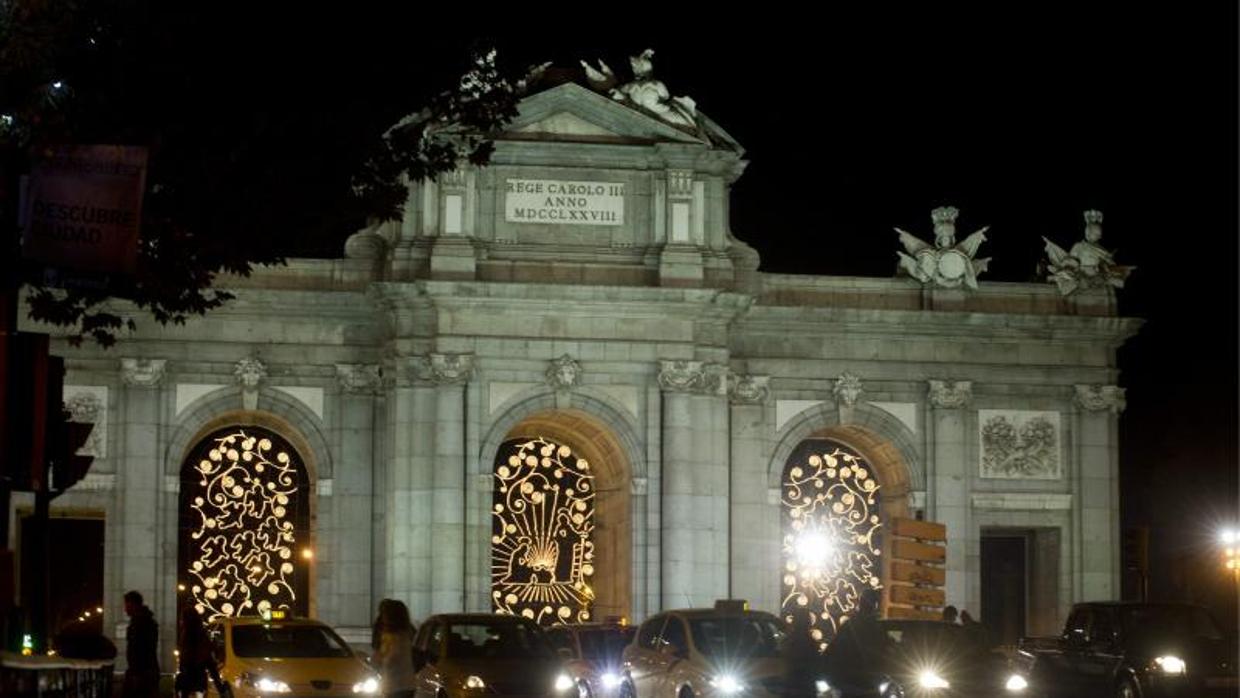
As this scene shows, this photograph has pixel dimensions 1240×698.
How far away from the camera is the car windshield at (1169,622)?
36375mm

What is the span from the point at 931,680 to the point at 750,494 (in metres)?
17.2

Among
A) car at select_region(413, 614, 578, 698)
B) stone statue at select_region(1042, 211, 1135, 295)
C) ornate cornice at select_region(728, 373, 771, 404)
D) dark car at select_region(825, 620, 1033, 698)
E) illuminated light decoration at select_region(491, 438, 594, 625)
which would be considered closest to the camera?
dark car at select_region(825, 620, 1033, 698)

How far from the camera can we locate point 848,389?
166 feet

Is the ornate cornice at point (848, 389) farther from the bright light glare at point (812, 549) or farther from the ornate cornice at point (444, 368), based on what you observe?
the ornate cornice at point (444, 368)

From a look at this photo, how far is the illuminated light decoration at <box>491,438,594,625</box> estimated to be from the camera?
1983 inches

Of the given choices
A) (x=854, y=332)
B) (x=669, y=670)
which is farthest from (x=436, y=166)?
(x=854, y=332)

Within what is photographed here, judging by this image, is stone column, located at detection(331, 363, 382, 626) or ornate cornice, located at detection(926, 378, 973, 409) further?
ornate cornice, located at detection(926, 378, 973, 409)

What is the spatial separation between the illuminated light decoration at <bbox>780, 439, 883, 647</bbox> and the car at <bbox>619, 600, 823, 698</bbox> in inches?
634

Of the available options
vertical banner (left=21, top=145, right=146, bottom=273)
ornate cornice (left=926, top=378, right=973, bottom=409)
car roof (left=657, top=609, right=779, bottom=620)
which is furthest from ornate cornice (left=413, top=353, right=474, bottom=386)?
vertical banner (left=21, top=145, right=146, bottom=273)

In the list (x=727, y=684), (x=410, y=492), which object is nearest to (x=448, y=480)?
(x=410, y=492)

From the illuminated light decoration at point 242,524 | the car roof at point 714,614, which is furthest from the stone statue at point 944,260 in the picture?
the car roof at point 714,614

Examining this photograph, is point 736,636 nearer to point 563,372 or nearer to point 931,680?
point 931,680

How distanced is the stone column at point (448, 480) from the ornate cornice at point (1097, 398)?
1309 cm

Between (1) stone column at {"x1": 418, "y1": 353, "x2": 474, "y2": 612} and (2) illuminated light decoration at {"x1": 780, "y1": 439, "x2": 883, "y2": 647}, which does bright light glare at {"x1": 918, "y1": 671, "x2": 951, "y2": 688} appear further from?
(2) illuminated light decoration at {"x1": 780, "y1": 439, "x2": 883, "y2": 647}
